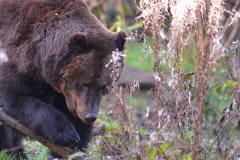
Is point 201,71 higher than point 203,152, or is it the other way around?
point 201,71

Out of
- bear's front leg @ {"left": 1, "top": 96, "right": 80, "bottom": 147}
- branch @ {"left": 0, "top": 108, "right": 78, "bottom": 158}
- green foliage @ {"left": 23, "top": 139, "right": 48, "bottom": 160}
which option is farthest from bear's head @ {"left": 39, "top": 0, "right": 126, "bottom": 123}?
green foliage @ {"left": 23, "top": 139, "right": 48, "bottom": 160}

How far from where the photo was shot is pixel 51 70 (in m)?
5.64

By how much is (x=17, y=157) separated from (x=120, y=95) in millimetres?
2117

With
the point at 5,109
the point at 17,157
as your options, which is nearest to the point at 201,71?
the point at 5,109

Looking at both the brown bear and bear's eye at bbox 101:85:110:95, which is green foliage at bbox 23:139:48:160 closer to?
the brown bear

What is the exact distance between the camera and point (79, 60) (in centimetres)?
562

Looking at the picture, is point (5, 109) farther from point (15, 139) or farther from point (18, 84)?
point (15, 139)

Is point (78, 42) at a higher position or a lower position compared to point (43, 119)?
higher

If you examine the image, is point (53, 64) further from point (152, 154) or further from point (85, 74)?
point (152, 154)

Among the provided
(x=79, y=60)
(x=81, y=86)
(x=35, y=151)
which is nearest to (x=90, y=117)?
(x=81, y=86)

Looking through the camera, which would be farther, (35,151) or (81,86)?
(35,151)

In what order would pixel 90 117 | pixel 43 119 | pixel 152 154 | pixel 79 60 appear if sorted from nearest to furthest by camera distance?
pixel 152 154 < pixel 90 117 < pixel 43 119 < pixel 79 60

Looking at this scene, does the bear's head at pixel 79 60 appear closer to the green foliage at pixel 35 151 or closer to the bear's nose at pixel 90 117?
the bear's nose at pixel 90 117

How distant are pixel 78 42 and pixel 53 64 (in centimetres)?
31
